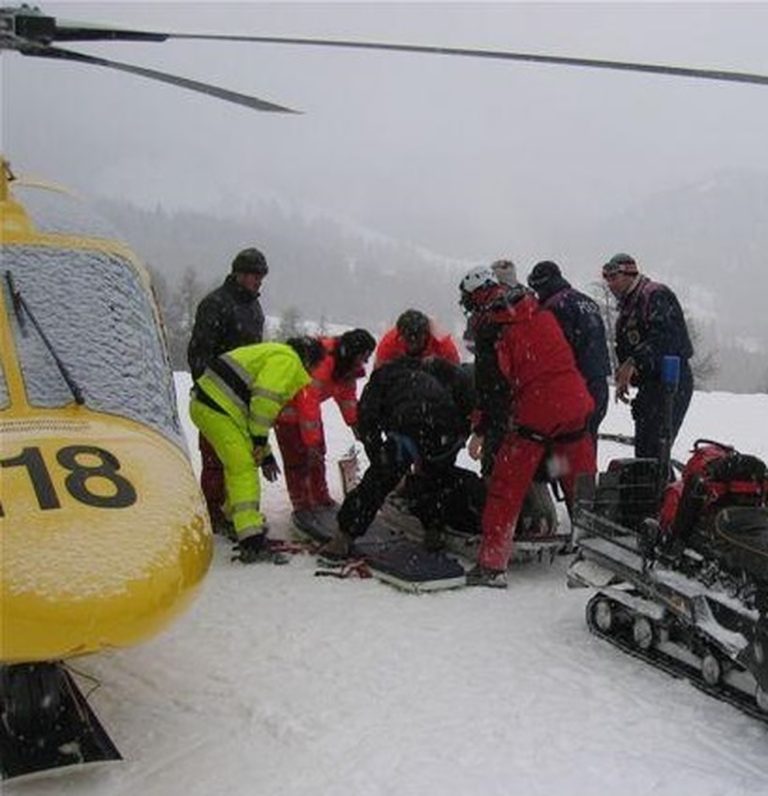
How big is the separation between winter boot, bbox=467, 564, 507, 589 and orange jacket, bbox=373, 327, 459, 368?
1695 millimetres

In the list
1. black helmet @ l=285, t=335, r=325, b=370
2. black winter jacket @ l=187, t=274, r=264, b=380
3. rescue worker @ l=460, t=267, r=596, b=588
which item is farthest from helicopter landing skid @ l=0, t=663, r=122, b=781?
black winter jacket @ l=187, t=274, r=264, b=380

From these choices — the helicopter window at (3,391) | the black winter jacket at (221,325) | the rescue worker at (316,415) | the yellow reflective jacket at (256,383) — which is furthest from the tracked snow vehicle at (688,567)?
the helicopter window at (3,391)

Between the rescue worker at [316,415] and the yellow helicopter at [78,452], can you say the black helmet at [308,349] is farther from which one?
the yellow helicopter at [78,452]

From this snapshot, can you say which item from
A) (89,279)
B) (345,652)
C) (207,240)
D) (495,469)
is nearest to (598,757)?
(345,652)

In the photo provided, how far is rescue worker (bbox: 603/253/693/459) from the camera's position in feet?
22.9

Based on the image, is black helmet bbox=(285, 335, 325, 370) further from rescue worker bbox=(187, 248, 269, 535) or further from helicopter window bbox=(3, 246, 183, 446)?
helicopter window bbox=(3, 246, 183, 446)

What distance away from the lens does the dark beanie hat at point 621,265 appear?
712 centimetres

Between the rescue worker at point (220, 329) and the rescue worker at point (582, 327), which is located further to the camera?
the rescue worker at point (220, 329)

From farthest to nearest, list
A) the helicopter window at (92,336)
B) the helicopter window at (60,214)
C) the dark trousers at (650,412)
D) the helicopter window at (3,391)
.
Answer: the dark trousers at (650,412)
the helicopter window at (60,214)
the helicopter window at (92,336)
the helicopter window at (3,391)

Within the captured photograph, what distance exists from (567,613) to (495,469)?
1008mm

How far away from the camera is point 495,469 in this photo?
21.4 ft

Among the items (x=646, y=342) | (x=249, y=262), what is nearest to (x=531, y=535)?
(x=646, y=342)

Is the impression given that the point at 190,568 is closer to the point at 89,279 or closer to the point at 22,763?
the point at 22,763

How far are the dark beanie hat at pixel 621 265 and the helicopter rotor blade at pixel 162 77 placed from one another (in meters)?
3.04
